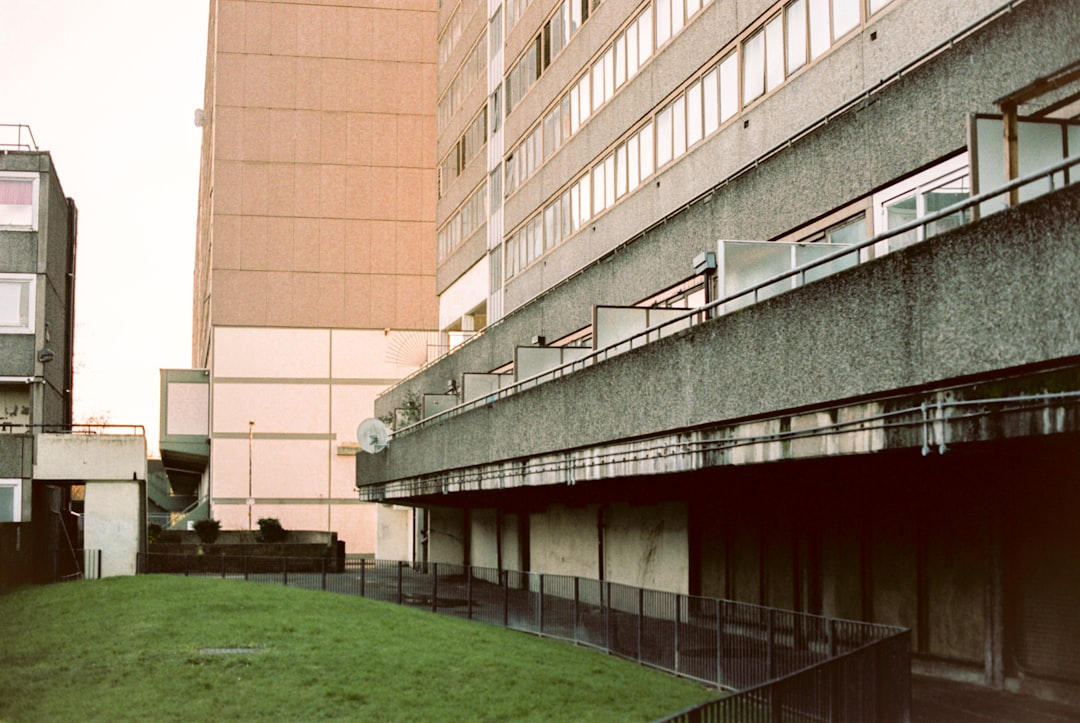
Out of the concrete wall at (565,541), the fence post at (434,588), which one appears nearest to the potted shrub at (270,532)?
the concrete wall at (565,541)

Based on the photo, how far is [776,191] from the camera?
24797 millimetres

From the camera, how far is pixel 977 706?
1680cm

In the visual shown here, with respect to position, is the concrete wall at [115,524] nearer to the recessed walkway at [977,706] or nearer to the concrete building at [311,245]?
the recessed walkway at [977,706]

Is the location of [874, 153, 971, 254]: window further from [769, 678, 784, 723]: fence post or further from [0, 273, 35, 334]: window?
[0, 273, 35, 334]: window

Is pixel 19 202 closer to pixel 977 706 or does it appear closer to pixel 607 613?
pixel 607 613

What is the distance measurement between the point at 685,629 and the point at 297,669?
610 centimetres

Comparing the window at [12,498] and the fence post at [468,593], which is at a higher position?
the window at [12,498]

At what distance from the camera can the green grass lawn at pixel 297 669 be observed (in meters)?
18.5

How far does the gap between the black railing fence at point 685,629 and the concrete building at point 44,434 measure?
9.47 feet

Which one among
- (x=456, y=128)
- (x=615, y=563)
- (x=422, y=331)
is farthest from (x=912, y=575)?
(x=422, y=331)

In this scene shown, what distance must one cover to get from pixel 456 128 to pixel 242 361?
23235 mm

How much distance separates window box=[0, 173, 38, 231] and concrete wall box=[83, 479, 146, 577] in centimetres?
1008

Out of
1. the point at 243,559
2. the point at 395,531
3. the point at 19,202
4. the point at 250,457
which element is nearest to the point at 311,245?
the point at 250,457

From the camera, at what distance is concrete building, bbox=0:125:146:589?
43.8 meters
